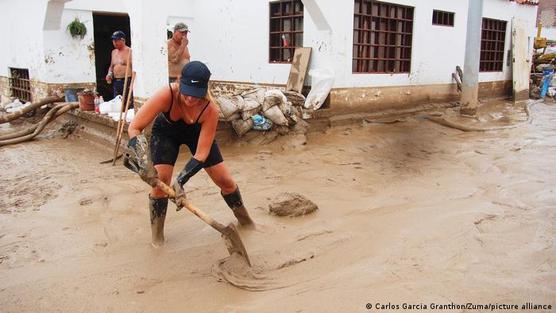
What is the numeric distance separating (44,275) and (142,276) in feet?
2.22

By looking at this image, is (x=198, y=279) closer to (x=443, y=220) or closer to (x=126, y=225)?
(x=126, y=225)

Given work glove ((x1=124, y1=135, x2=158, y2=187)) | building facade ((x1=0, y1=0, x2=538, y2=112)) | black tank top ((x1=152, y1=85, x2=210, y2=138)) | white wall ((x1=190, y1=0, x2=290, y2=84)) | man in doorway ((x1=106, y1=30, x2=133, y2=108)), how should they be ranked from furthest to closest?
white wall ((x1=190, y1=0, x2=290, y2=84)), building facade ((x1=0, y1=0, x2=538, y2=112)), man in doorway ((x1=106, y1=30, x2=133, y2=108)), black tank top ((x1=152, y1=85, x2=210, y2=138)), work glove ((x1=124, y1=135, x2=158, y2=187))

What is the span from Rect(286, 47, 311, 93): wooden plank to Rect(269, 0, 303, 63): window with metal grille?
Answer: 0.43 metres

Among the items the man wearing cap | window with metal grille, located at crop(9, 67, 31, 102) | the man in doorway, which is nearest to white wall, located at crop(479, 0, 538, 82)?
the man wearing cap

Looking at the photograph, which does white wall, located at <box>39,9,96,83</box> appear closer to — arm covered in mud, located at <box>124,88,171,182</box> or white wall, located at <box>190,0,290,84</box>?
white wall, located at <box>190,0,290,84</box>

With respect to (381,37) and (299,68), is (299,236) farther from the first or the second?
(381,37)

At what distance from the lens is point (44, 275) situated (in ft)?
10.1

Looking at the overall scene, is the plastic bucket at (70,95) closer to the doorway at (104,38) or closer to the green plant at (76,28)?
the green plant at (76,28)

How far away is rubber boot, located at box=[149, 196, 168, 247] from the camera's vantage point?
11.5ft

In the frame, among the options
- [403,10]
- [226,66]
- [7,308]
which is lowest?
[7,308]

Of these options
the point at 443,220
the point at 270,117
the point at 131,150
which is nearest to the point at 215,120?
the point at 131,150

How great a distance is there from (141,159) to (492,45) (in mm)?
11577

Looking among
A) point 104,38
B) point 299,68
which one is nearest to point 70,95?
point 299,68

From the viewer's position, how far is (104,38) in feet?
41.1
